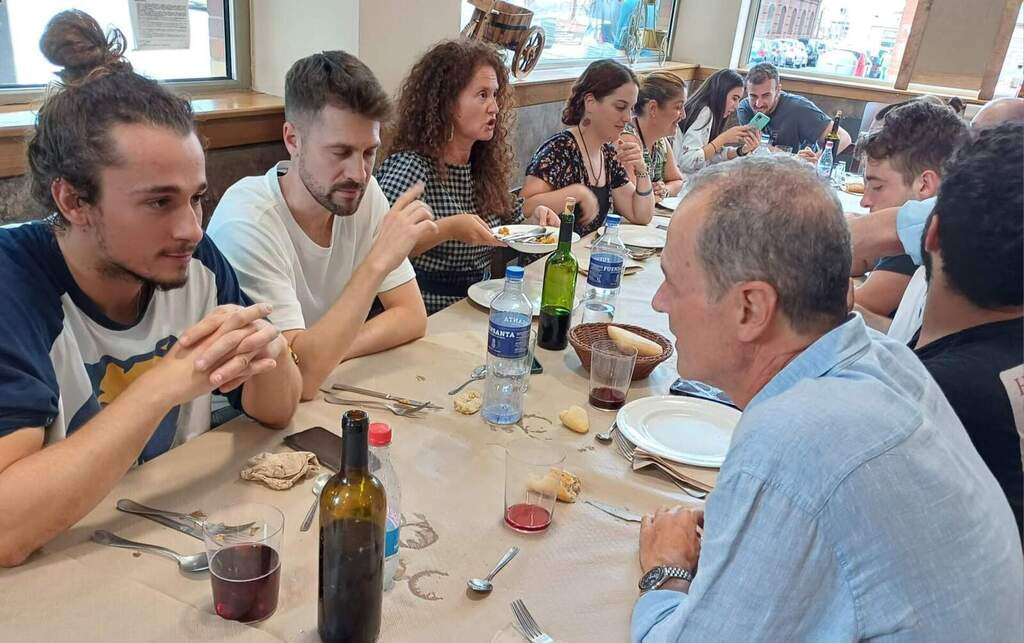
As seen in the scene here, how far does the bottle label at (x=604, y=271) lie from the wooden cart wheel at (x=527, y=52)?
1.80 meters

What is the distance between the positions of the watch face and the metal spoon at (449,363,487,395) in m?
0.62

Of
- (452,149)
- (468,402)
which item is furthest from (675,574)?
(452,149)

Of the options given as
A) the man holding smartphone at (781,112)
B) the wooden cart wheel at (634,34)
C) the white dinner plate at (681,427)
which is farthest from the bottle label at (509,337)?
the wooden cart wheel at (634,34)

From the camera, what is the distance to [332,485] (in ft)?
2.66

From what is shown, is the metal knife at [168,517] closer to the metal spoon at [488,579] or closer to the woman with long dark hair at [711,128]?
A: the metal spoon at [488,579]

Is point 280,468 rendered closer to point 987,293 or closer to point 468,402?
point 468,402

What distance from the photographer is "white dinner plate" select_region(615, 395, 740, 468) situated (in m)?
1.31

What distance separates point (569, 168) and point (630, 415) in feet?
5.93

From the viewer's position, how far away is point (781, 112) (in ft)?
16.0

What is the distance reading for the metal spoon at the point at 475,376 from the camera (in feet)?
4.94

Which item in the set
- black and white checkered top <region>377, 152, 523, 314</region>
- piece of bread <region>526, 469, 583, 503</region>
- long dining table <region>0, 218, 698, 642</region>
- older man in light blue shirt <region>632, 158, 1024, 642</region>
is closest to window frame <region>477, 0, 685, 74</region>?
black and white checkered top <region>377, 152, 523, 314</region>

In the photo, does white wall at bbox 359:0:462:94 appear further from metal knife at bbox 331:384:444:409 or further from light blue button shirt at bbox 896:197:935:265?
light blue button shirt at bbox 896:197:935:265

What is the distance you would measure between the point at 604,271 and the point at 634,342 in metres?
0.36

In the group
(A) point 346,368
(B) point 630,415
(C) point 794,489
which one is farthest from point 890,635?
(A) point 346,368
